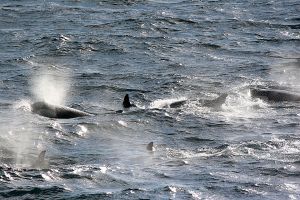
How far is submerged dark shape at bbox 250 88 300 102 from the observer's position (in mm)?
29467

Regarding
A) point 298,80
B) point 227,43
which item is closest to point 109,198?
point 298,80

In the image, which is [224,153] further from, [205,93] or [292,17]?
[292,17]

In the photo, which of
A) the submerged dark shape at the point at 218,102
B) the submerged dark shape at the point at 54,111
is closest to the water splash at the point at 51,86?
the submerged dark shape at the point at 54,111

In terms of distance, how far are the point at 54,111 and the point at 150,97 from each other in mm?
3942

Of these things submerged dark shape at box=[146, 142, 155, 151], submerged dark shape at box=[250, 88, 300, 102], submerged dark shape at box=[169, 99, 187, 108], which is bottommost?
submerged dark shape at box=[250, 88, 300, 102]

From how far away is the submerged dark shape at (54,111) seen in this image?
27263 millimetres

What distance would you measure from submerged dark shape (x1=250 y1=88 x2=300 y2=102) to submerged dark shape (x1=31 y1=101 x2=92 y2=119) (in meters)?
6.33

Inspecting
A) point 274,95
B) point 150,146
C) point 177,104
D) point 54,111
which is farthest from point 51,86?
point 150,146

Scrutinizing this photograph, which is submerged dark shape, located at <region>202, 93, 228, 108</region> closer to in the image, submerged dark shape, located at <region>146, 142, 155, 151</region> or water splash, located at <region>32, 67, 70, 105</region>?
water splash, located at <region>32, 67, 70, 105</region>

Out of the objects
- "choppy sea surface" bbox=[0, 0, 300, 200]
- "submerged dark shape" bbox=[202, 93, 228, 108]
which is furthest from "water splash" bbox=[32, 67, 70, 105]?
"submerged dark shape" bbox=[202, 93, 228, 108]

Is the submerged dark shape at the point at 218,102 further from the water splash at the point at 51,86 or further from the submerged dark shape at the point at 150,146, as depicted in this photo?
the submerged dark shape at the point at 150,146

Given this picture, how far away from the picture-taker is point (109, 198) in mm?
18953

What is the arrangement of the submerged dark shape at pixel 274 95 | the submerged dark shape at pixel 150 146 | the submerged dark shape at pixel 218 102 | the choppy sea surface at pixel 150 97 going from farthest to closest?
the submerged dark shape at pixel 274 95
the submerged dark shape at pixel 218 102
the submerged dark shape at pixel 150 146
the choppy sea surface at pixel 150 97

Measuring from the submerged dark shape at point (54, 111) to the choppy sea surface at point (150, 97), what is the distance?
0.39 meters
